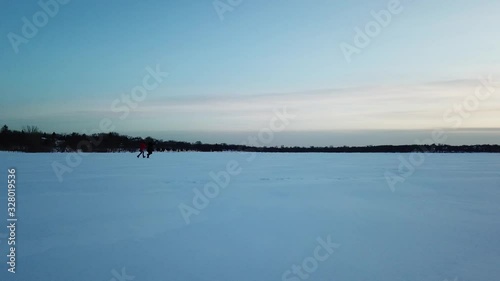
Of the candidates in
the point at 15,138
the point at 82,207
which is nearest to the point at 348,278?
the point at 82,207

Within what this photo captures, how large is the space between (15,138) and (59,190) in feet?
208

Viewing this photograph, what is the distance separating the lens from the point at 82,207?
22.3ft

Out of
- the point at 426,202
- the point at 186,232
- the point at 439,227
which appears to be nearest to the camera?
the point at 186,232

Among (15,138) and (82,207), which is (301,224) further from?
(15,138)

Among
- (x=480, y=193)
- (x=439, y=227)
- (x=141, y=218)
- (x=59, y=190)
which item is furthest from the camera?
(x=480, y=193)

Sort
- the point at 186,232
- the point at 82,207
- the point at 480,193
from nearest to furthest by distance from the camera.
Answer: the point at 186,232 < the point at 82,207 < the point at 480,193

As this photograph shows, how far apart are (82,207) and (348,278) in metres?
5.28

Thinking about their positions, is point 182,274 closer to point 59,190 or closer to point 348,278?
point 348,278

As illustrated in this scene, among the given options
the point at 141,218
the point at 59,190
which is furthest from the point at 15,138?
the point at 141,218

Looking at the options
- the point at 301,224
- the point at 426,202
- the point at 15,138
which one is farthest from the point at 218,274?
the point at 15,138

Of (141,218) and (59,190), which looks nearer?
(141,218)

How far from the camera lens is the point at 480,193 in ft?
31.5

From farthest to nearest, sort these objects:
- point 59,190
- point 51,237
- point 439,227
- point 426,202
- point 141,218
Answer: point 59,190 → point 426,202 → point 141,218 → point 439,227 → point 51,237

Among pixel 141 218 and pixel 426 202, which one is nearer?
Answer: pixel 141 218
